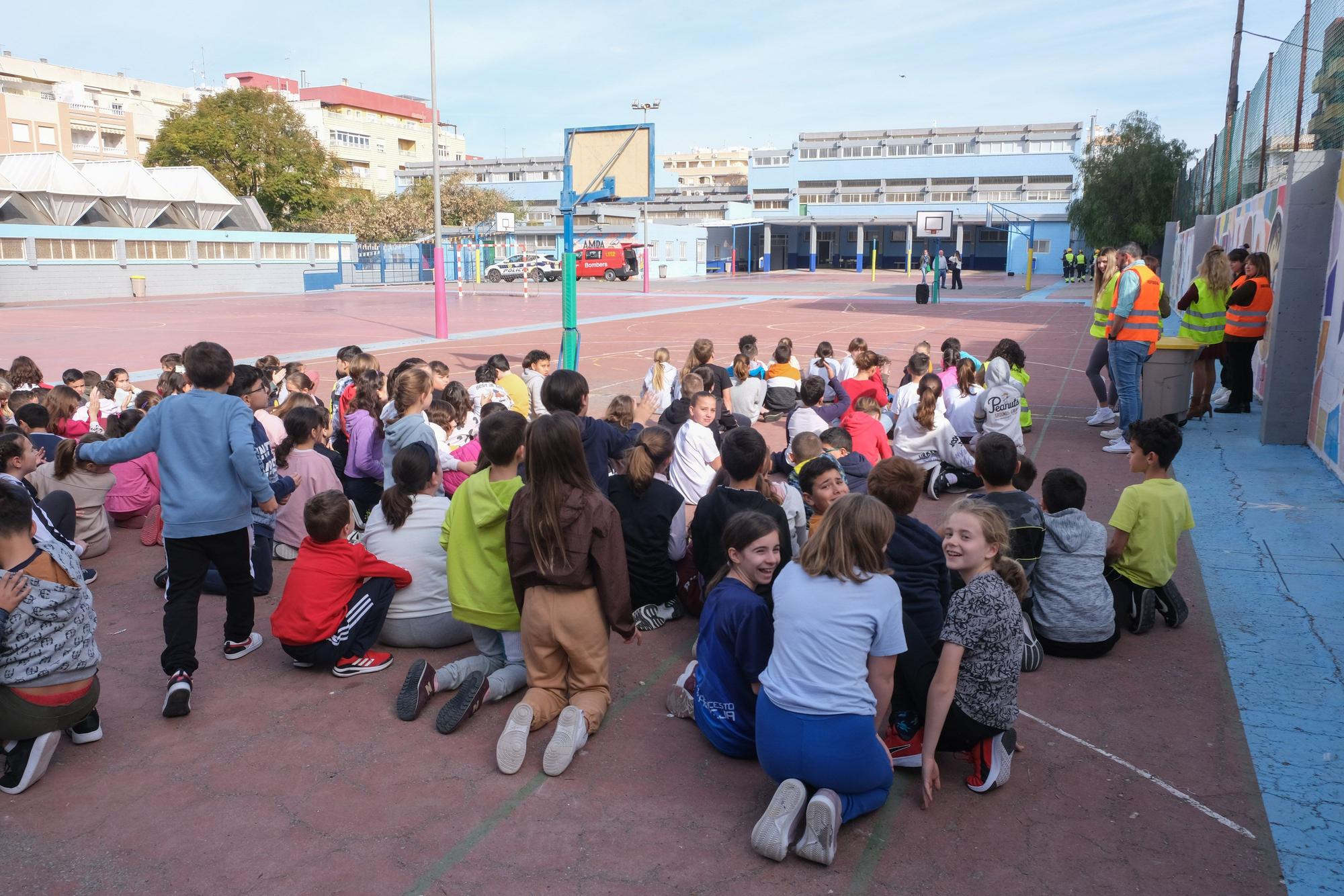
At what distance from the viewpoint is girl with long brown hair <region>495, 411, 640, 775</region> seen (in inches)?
158

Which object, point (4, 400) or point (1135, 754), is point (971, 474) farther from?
point (4, 400)

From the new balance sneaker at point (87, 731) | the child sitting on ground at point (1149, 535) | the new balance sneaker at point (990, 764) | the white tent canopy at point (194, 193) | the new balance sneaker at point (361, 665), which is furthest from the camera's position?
the white tent canopy at point (194, 193)

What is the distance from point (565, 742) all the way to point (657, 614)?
1.61 m

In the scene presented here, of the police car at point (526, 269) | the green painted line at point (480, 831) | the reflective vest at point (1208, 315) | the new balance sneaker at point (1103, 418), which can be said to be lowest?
the green painted line at point (480, 831)

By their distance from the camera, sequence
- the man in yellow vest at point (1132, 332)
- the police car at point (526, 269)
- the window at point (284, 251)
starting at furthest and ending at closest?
the police car at point (526, 269) → the window at point (284, 251) → the man in yellow vest at point (1132, 332)

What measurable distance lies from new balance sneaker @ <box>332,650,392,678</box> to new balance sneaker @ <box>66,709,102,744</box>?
1062 millimetres

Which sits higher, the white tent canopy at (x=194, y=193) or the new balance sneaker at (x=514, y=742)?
the white tent canopy at (x=194, y=193)

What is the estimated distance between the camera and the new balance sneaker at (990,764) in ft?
12.3

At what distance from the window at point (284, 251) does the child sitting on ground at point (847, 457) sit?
48.1 m

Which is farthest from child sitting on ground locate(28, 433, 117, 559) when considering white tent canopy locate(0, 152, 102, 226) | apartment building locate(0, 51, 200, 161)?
apartment building locate(0, 51, 200, 161)

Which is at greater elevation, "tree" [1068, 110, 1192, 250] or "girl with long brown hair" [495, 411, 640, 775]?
"tree" [1068, 110, 1192, 250]

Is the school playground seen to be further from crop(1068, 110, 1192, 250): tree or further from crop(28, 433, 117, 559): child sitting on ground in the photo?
crop(1068, 110, 1192, 250): tree

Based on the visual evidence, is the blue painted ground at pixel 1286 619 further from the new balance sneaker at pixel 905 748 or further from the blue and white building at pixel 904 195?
the blue and white building at pixel 904 195

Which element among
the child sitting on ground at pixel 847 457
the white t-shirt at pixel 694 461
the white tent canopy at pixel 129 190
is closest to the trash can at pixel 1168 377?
the child sitting on ground at pixel 847 457
